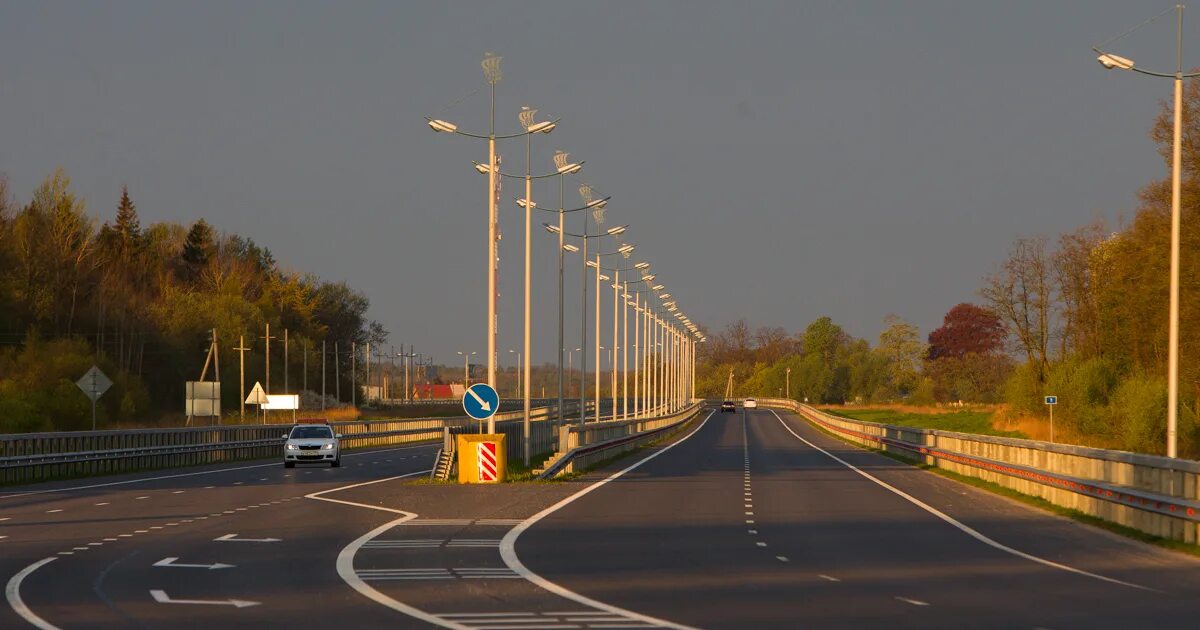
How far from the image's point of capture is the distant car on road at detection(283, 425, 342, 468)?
51.9 meters

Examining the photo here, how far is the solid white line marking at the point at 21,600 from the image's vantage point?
13.0 m

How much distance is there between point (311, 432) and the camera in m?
53.6

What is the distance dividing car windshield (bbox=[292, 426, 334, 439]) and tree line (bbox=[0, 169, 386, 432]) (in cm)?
2334

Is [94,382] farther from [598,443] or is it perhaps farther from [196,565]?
[196,565]

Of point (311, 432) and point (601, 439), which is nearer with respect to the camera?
point (311, 432)

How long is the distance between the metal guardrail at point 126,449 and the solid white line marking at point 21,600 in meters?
22.9

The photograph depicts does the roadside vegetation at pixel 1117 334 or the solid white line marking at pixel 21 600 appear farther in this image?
the roadside vegetation at pixel 1117 334

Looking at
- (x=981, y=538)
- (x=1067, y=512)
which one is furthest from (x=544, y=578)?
(x=1067, y=512)

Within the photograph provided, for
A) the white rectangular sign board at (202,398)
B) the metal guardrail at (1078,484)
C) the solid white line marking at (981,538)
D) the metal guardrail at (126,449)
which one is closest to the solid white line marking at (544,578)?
the solid white line marking at (981,538)

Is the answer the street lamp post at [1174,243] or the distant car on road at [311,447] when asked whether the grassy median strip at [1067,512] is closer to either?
the street lamp post at [1174,243]

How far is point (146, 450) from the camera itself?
163 ft

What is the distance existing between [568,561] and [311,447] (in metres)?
34.7

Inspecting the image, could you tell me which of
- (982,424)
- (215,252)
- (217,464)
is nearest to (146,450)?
(217,464)

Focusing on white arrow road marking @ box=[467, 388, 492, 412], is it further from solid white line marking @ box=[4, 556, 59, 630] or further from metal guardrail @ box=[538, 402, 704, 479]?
solid white line marking @ box=[4, 556, 59, 630]
